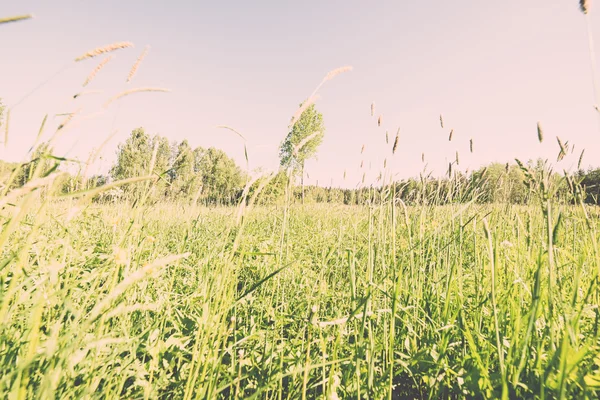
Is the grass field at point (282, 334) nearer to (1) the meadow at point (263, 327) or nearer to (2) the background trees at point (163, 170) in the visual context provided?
(1) the meadow at point (263, 327)

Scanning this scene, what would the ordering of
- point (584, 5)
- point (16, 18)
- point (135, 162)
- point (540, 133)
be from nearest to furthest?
point (16, 18)
point (584, 5)
point (540, 133)
point (135, 162)

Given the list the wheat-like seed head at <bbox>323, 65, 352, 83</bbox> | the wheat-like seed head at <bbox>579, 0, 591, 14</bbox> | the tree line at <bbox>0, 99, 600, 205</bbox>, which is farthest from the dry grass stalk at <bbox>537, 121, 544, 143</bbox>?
the wheat-like seed head at <bbox>323, 65, 352, 83</bbox>

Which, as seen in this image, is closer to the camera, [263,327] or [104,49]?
[104,49]

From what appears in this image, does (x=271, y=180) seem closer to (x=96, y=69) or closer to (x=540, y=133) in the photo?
(x=96, y=69)

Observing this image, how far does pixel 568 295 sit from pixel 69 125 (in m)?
2.42

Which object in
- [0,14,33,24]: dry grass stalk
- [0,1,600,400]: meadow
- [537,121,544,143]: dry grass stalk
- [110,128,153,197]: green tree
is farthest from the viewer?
[110,128,153,197]: green tree

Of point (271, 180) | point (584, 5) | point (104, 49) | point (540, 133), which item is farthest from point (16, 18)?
point (540, 133)

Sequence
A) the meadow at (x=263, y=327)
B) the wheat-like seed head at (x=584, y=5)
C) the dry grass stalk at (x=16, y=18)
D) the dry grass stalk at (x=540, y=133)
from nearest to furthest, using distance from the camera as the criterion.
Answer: the dry grass stalk at (x=16, y=18)
the meadow at (x=263, y=327)
the wheat-like seed head at (x=584, y=5)
the dry grass stalk at (x=540, y=133)

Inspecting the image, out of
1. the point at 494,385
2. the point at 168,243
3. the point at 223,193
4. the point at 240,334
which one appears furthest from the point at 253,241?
the point at 223,193

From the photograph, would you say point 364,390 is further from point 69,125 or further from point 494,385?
point 69,125

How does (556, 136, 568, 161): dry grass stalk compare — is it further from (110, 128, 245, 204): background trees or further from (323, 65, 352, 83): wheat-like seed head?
(110, 128, 245, 204): background trees

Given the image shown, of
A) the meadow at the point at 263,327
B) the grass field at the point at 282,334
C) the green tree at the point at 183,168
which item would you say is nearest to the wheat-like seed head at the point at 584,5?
the meadow at the point at 263,327

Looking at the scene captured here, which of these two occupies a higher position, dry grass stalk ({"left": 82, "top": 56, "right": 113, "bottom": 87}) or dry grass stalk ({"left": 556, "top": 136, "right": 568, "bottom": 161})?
dry grass stalk ({"left": 82, "top": 56, "right": 113, "bottom": 87})

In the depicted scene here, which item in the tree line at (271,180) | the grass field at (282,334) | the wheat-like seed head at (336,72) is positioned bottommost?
the grass field at (282,334)
